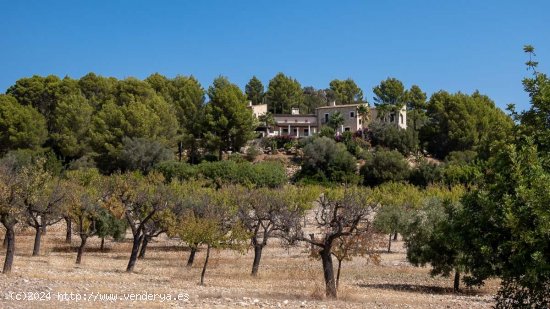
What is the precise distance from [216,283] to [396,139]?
212 ft

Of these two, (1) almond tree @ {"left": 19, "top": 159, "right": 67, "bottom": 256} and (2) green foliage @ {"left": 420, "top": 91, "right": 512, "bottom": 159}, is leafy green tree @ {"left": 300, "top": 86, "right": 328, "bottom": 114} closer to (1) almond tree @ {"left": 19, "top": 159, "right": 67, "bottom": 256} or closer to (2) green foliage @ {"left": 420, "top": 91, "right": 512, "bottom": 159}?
(2) green foliage @ {"left": 420, "top": 91, "right": 512, "bottom": 159}

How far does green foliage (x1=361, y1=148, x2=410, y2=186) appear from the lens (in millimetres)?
75250

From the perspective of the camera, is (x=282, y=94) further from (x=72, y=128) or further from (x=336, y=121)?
(x=72, y=128)

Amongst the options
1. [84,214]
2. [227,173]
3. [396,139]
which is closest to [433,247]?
[84,214]

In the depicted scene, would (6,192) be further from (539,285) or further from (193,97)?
(193,97)

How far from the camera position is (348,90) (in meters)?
136

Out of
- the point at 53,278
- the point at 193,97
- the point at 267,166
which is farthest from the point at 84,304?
the point at 193,97

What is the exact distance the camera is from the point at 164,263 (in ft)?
121

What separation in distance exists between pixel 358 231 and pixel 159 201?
13135mm

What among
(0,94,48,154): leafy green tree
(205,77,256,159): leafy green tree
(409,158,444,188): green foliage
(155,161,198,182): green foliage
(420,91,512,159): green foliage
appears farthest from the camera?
→ (420,91,512,159): green foliage

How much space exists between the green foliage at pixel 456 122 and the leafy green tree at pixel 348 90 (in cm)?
4004

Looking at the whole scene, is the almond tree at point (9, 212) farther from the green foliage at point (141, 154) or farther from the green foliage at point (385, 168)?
the green foliage at point (385, 168)

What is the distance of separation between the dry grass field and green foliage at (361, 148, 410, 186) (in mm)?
32519

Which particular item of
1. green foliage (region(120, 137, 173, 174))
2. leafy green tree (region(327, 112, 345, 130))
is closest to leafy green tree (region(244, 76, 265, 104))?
leafy green tree (region(327, 112, 345, 130))
